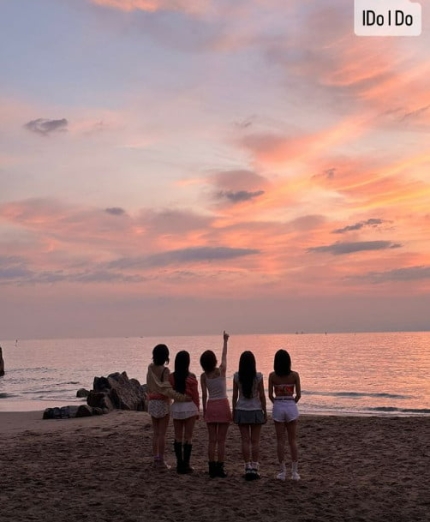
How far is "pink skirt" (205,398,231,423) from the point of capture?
1056 centimetres

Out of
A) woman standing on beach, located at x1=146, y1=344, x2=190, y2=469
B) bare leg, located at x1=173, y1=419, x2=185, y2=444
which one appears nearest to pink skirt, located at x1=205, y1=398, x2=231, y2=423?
woman standing on beach, located at x1=146, y1=344, x2=190, y2=469

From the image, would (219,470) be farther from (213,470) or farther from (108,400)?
(108,400)

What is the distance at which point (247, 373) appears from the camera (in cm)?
1027

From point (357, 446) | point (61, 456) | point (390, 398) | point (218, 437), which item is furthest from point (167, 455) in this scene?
point (390, 398)

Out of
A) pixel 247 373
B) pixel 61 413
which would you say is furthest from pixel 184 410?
pixel 61 413

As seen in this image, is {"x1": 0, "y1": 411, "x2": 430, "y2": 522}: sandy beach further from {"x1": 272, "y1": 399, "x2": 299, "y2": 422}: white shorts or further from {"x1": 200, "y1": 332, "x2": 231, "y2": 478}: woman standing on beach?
{"x1": 272, "y1": 399, "x2": 299, "y2": 422}: white shorts

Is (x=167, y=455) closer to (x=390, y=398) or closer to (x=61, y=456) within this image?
(x=61, y=456)

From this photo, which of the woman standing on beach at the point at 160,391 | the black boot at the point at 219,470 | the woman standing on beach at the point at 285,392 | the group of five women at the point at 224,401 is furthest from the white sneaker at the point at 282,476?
the woman standing on beach at the point at 160,391

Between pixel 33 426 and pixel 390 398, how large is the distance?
30082 millimetres

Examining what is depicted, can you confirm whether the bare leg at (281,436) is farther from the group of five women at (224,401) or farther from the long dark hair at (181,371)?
the long dark hair at (181,371)

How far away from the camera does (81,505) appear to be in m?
9.34

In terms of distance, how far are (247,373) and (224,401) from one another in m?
0.75

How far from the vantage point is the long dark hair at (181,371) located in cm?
1084

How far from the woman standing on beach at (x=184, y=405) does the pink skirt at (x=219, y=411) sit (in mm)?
446
